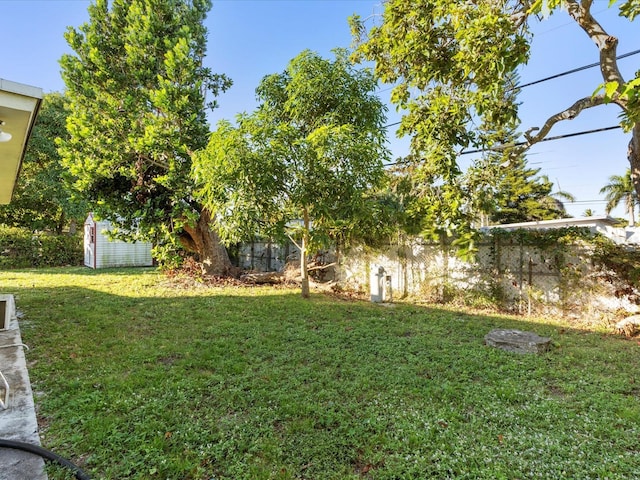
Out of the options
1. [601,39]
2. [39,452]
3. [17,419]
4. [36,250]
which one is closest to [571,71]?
[601,39]

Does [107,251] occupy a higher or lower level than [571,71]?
lower

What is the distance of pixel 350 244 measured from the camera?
372 inches

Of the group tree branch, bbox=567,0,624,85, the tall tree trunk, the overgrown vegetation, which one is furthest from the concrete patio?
the overgrown vegetation

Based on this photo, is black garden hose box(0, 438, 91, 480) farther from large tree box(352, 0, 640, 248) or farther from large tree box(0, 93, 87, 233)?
large tree box(0, 93, 87, 233)

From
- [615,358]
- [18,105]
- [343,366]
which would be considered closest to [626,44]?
[615,358]

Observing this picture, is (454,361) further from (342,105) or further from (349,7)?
(349,7)

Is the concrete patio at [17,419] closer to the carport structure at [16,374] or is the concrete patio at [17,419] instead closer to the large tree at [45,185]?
the carport structure at [16,374]

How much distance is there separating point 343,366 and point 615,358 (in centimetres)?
342

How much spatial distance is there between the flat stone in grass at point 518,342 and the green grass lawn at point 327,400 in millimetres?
168

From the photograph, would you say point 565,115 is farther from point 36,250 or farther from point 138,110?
point 36,250

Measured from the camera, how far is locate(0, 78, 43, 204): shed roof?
2.67 metres

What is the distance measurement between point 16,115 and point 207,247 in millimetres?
7704

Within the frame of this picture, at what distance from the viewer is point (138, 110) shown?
8617mm

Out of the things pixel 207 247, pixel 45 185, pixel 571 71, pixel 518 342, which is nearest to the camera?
pixel 518 342
